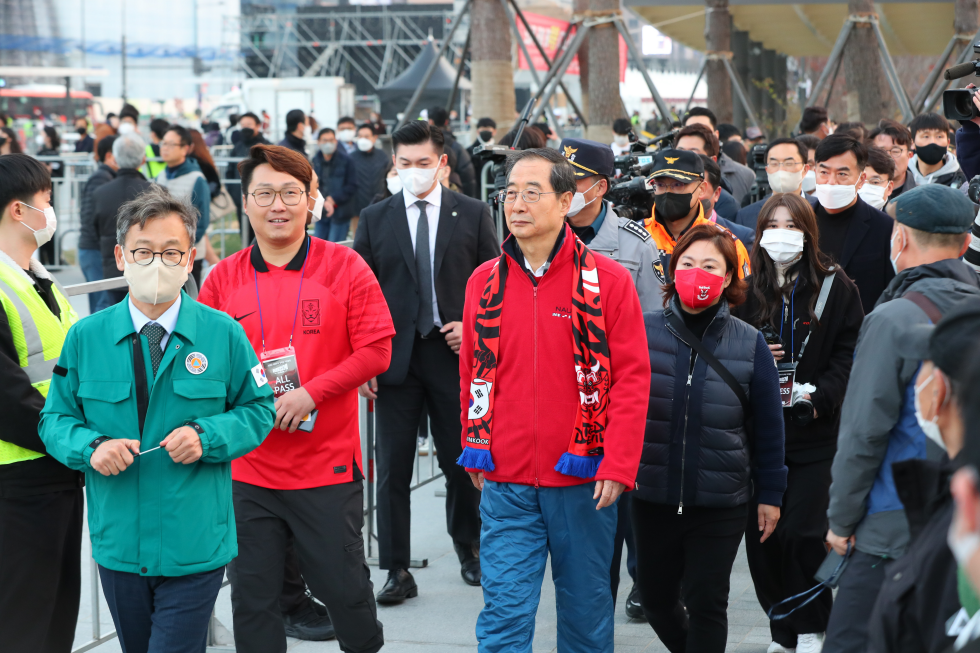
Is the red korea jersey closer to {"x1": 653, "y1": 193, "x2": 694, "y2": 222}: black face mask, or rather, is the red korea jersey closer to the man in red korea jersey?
the man in red korea jersey

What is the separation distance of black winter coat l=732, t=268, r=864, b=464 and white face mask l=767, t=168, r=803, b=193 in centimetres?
255

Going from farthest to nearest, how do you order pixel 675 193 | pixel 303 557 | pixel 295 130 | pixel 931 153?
pixel 295 130 < pixel 931 153 < pixel 675 193 < pixel 303 557

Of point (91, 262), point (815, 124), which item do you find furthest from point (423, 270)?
point (815, 124)

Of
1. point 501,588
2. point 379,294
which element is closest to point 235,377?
point 379,294

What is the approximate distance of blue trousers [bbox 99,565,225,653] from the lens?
346 cm

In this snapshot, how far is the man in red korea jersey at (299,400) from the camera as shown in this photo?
13.5 feet

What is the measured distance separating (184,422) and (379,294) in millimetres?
1174

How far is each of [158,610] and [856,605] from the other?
7.11 feet

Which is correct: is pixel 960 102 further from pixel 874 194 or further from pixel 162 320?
pixel 162 320

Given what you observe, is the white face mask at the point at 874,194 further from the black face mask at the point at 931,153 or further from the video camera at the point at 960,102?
the video camera at the point at 960,102

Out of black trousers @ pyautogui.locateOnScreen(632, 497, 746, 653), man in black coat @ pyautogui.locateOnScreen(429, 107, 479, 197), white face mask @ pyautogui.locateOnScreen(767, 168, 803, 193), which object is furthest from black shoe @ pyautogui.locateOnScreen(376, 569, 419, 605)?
man in black coat @ pyautogui.locateOnScreen(429, 107, 479, 197)

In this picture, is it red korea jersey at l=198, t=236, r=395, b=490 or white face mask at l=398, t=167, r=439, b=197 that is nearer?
red korea jersey at l=198, t=236, r=395, b=490

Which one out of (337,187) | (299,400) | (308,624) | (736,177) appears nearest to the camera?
(299,400)

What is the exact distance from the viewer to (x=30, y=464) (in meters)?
3.75
